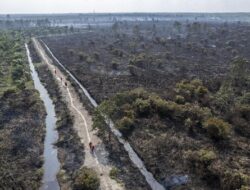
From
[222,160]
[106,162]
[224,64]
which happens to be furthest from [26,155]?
[224,64]

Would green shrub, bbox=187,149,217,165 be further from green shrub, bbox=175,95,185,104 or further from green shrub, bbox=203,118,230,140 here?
green shrub, bbox=175,95,185,104

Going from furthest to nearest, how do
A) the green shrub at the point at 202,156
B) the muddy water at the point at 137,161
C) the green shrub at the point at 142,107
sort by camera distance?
the green shrub at the point at 142,107
the green shrub at the point at 202,156
the muddy water at the point at 137,161

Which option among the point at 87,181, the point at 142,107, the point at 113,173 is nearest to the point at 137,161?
the point at 113,173

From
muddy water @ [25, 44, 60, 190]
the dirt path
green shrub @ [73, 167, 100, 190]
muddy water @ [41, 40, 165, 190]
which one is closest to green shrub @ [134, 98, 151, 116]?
muddy water @ [41, 40, 165, 190]

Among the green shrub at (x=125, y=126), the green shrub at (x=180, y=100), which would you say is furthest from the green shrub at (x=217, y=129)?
the green shrub at (x=180, y=100)

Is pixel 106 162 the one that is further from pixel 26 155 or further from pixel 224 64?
pixel 224 64

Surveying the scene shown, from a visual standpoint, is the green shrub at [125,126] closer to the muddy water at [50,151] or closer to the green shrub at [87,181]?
the muddy water at [50,151]

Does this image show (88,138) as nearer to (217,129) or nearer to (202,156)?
(202,156)
